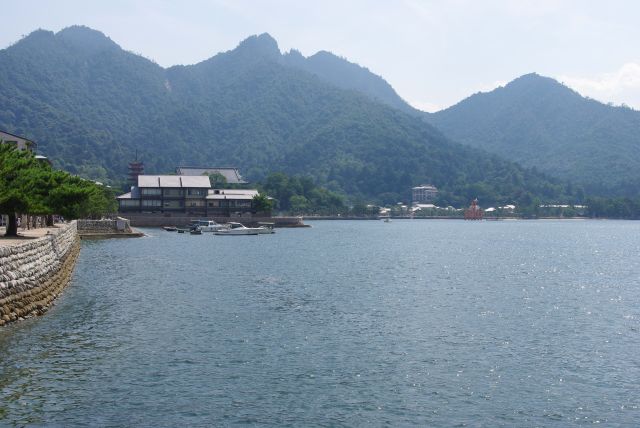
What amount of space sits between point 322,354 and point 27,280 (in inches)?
652

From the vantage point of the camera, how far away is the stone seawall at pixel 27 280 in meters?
29.3

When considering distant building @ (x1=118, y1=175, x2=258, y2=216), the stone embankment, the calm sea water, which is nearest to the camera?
the calm sea water

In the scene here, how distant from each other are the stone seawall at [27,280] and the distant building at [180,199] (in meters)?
108

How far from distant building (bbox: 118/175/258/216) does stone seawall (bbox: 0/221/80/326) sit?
108 m

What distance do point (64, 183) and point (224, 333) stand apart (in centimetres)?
4803

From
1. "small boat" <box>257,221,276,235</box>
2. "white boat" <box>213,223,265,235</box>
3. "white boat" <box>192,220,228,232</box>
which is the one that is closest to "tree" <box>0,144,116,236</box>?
"white boat" <box>213,223,265,235</box>

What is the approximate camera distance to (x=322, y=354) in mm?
27000

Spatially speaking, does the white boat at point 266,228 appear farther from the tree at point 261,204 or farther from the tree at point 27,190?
the tree at point 27,190

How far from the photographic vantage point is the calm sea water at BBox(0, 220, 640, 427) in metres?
19.9

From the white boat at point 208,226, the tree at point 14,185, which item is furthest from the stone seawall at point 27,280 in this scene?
the white boat at point 208,226

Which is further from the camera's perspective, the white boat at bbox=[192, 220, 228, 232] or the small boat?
the small boat

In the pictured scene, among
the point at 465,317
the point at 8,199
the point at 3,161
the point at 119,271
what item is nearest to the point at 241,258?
the point at 119,271

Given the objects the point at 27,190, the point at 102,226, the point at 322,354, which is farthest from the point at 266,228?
the point at 322,354

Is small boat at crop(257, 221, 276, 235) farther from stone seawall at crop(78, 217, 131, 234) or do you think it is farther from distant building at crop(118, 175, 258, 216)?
stone seawall at crop(78, 217, 131, 234)
